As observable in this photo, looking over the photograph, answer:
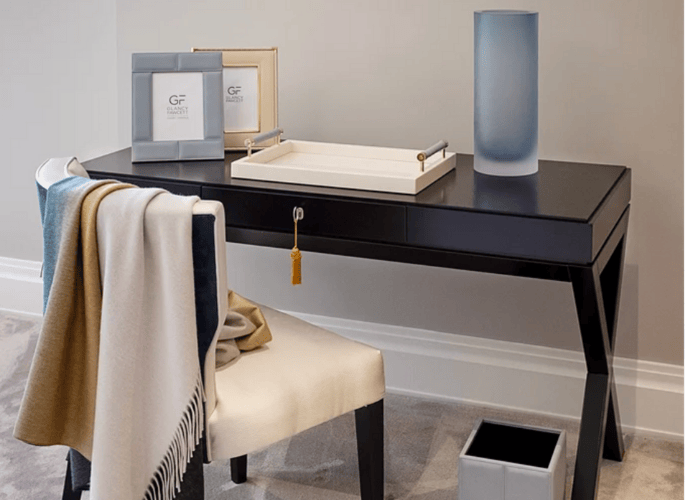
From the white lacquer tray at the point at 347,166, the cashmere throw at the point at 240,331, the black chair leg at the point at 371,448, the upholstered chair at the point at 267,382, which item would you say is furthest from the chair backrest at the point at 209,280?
the white lacquer tray at the point at 347,166

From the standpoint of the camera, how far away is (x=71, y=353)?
1461 millimetres

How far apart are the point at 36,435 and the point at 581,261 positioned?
957mm

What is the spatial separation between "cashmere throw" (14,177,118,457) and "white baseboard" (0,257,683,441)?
1148 millimetres

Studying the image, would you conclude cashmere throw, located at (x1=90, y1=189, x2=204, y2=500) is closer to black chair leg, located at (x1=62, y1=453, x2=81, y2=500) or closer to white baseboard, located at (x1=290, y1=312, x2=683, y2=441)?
black chair leg, located at (x1=62, y1=453, x2=81, y2=500)

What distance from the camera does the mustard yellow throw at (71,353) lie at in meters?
1.39

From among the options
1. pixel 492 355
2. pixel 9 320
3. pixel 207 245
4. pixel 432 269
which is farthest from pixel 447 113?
pixel 9 320

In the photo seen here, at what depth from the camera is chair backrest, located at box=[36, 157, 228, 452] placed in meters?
1.35

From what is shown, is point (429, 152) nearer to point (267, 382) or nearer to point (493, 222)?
point (493, 222)

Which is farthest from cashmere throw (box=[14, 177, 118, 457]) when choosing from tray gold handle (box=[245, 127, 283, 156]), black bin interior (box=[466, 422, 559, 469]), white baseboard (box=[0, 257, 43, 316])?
white baseboard (box=[0, 257, 43, 316])

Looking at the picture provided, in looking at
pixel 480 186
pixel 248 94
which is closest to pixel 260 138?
pixel 248 94

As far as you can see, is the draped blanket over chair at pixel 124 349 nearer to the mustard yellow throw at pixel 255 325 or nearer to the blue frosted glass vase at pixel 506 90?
the mustard yellow throw at pixel 255 325

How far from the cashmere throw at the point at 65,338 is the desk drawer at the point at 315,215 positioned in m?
0.45

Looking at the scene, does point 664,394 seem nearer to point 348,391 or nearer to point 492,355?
point 492,355

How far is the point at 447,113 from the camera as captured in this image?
2.28 m
